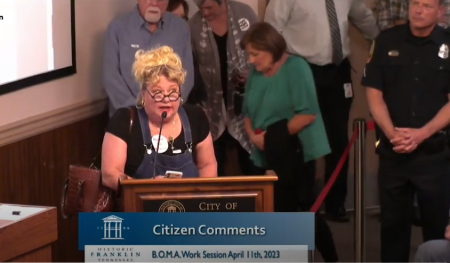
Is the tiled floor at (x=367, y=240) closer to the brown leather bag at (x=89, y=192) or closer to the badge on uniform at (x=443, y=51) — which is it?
the badge on uniform at (x=443, y=51)

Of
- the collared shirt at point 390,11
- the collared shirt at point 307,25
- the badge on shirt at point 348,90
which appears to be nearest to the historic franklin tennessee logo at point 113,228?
the collared shirt at point 307,25

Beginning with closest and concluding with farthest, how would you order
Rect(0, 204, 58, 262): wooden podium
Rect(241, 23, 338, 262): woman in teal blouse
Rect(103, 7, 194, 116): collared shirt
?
1. Rect(0, 204, 58, 262): wooden podium
2. Rect(241, 23, 338, 262): woman in teal blouse
3. Rect(103, 7, 194, 116): collared shirt

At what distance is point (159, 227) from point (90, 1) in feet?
9.10

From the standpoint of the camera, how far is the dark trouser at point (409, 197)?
394 centimetres

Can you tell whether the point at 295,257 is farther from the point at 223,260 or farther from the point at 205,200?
the point at 205,200

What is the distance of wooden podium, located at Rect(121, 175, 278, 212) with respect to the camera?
2354 mm

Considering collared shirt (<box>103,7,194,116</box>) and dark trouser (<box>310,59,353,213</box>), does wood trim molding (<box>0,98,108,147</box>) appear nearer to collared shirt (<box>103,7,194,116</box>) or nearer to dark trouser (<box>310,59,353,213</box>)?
collared shirt (<box>103,7,194,116</box>)

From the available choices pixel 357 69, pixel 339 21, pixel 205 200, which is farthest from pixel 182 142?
pixel 357 69

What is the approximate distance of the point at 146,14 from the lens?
176 inches

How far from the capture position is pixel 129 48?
175 inches

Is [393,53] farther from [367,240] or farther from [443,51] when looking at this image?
[367,240]

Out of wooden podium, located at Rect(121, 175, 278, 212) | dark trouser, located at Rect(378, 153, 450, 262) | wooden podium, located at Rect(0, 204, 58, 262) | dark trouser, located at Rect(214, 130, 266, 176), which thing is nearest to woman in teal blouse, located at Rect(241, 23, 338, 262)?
dark trouser, located at Rect(378, 153, 450, 262)

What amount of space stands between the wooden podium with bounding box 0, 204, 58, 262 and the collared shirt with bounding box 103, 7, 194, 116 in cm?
189

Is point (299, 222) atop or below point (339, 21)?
below
